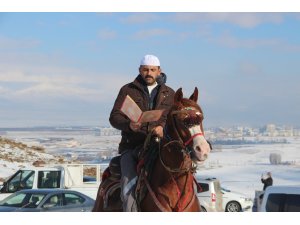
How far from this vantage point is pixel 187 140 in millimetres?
6664

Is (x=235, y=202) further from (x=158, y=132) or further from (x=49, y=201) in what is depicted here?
(x=158, y=132)

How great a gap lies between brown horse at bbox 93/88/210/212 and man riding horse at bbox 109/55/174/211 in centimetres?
15

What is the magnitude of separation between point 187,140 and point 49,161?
105 ft

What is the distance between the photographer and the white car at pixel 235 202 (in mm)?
28459

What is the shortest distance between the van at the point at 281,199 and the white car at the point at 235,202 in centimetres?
1369

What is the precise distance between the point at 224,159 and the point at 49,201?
3193 centimetres

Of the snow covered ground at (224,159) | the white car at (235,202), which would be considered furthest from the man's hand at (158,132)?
the snow covered ground at (224,159)

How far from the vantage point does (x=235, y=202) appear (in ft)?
94.1

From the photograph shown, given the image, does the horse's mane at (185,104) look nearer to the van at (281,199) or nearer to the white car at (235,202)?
the van at (281,199)

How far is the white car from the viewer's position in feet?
93.4

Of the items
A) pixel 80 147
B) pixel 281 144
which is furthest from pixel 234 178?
pixel 281 144

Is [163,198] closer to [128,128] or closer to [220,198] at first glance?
[128,128]

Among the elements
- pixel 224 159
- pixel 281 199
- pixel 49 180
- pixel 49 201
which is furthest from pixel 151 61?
pixel 224 159
